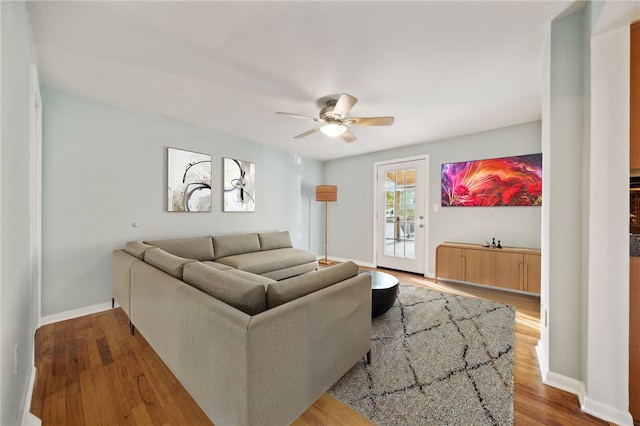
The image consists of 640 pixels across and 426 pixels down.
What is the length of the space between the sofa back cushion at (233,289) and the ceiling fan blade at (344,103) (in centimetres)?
166

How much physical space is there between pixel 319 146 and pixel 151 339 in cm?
353

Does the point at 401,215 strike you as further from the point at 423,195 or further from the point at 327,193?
the point at 327,193

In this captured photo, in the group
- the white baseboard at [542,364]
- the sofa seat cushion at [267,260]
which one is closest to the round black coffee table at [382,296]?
the white baseboard at [542,364]

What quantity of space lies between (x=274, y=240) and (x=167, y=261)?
240 cm

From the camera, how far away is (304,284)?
138 cm

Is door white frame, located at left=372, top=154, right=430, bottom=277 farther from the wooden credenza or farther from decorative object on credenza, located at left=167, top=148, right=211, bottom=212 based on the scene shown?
decorative object on credenza, located at left=167, top=148, right=211, bottom=212

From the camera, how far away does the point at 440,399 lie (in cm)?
149

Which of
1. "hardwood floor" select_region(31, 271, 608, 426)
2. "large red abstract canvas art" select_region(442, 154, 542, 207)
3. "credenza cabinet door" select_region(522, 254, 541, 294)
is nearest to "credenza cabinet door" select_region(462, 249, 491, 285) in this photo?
"credenza cabinet door" select_region(522, 254, 541, 294)

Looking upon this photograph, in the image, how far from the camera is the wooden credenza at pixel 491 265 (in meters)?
3.03

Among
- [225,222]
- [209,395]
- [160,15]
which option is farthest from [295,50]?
[225,222]

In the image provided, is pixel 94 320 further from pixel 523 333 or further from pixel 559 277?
pixel 523 333

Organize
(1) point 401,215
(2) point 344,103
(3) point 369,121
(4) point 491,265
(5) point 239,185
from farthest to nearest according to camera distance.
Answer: (1) point 401,215
(5) point 239,185
(4) point 491,265
(3) point 369,121
(2) point 344,103

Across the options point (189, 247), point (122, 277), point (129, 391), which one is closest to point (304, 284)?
point (129, 391)

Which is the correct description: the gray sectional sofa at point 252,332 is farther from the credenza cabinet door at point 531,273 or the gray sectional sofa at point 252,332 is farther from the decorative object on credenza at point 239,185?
the credenza cabinet door at point 531,273
